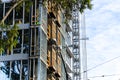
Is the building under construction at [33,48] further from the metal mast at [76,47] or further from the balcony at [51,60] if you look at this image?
the metal mast at [76,47]

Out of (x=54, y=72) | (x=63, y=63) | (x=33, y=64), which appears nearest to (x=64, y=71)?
(x=63, y=63)

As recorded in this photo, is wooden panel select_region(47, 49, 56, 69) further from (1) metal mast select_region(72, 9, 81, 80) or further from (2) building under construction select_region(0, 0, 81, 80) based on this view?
(1) metal mast select_region(72, 9, 81, 80)

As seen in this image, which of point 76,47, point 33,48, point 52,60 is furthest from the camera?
Answer: point 76,47

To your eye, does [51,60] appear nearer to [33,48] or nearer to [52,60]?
[52,60]

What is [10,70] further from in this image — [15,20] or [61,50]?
[61,50]

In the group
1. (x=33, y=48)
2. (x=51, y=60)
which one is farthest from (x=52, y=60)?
(x=33, y=48)

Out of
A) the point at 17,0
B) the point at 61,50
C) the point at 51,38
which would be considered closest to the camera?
the point at 17,0

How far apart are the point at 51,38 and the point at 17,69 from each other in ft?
21.8

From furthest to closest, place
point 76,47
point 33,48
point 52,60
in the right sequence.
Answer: point 76,47
point 52,60
point 33,48

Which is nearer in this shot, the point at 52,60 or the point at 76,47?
the point at 52,60

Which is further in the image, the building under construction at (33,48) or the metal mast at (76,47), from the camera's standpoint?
the metal mast at (76,47)

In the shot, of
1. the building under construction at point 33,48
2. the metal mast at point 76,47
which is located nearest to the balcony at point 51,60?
the building under construction at point 33,48

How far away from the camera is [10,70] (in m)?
52.2

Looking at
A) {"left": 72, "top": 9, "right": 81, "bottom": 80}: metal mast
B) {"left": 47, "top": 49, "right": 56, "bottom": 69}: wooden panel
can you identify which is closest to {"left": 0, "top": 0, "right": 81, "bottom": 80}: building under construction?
{"left": 47, "top": 49, "right": 56, "bottom": 69}: wooden panel
